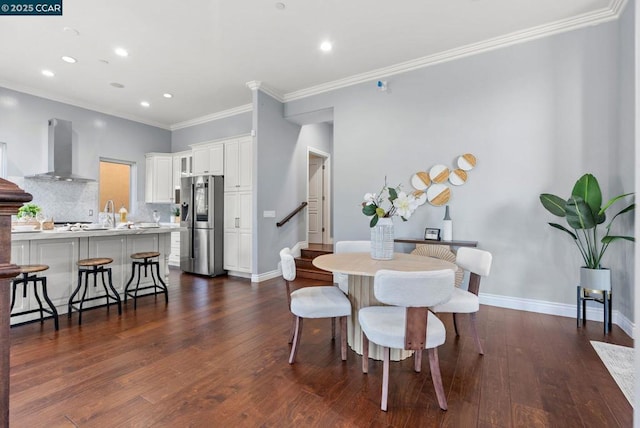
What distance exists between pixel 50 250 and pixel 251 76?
3.47m

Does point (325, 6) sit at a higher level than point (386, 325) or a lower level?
higher

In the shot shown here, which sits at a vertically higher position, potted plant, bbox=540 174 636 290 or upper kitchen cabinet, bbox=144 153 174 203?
upper kitchen cabinet, bbox=144 153 174 203

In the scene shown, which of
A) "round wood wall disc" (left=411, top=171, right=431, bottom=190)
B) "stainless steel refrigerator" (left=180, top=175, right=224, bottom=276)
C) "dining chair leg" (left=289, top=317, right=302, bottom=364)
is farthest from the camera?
"stainless steel refrigerator" (left=180, top=175, right=224, bottom=276)

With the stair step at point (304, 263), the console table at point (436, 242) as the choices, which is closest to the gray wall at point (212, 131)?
the stair step at point (304, 263)

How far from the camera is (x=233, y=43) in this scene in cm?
374

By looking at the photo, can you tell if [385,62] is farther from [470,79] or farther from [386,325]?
[386,325]

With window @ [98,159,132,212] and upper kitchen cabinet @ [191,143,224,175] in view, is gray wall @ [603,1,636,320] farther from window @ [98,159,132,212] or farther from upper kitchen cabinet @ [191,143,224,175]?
window @ [98,159,132,212]

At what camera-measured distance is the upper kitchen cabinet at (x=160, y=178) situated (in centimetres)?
661

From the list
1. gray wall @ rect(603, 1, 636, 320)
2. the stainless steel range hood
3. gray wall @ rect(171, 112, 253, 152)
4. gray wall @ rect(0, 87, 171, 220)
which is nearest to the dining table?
gray wall @ rect(603, 1, 636, 320)

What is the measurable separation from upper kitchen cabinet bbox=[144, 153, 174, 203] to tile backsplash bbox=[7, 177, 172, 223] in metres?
1.02

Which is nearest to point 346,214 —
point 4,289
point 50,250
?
point 50,250

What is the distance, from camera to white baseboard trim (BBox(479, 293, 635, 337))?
2908 mm

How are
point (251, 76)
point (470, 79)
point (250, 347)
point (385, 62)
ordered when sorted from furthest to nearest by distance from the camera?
point (251, 76) → point (385, 62) → point (470, 79) → point (250, 347)

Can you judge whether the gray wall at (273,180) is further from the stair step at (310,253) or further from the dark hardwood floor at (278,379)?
the dark hardwood floor at (278,379)
